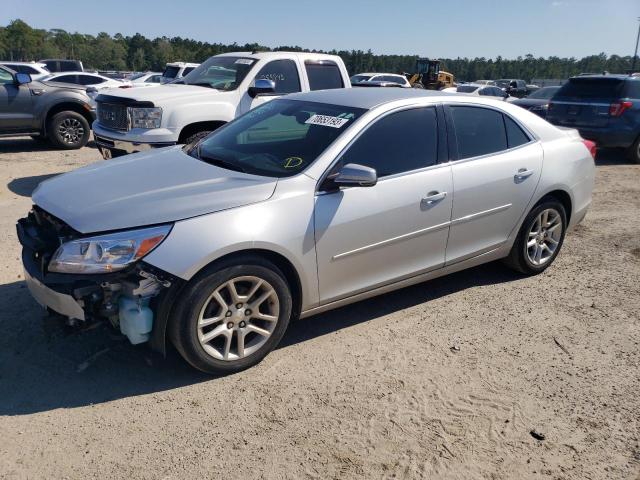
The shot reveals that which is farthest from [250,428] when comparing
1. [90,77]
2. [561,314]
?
[90,77]

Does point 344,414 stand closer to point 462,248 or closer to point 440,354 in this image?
point 440,354

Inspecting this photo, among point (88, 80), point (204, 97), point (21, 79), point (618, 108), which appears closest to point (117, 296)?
point (204, 97)

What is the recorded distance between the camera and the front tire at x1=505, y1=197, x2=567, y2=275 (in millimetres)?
4816

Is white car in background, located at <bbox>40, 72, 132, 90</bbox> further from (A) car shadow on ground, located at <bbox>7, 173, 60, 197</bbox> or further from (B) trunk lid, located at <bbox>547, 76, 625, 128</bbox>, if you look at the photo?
(B) trunk lid, located at <bbox>547, 76, 625, 128</bbox>

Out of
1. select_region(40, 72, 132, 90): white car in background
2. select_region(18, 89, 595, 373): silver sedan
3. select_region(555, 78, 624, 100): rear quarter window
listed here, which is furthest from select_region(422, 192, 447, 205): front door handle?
select_region(40, 72, 132, 90): white car in background

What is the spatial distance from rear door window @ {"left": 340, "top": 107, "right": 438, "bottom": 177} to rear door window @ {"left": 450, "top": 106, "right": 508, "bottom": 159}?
0.25 meters

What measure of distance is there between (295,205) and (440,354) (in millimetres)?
1417

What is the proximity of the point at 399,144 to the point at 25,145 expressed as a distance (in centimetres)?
995

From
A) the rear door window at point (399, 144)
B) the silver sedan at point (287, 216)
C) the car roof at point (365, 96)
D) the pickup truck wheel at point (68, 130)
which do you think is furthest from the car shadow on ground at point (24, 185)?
the rear door window at point (399, 144)

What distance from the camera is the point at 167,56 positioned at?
7606cm

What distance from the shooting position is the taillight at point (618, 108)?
35.4 ft

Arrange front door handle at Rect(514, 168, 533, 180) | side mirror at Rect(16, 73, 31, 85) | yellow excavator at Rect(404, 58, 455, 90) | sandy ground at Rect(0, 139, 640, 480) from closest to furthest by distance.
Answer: sandy ground at Rect(0, 139, 640, 480)
front door handle at Rect(514, 168, 533, 180)
side mirror at Rect(16, 73, 31, 85)
yellow excavator at Rect(404, 58, 455, 90)

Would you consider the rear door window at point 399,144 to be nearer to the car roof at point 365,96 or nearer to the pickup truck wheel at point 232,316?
the car roof at point 365,96

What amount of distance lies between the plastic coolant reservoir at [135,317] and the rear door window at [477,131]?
2.56 meters
